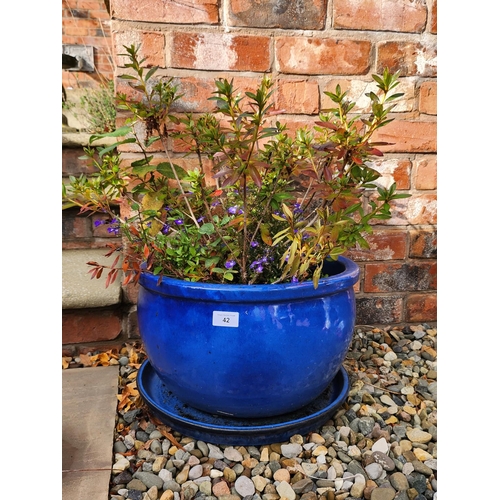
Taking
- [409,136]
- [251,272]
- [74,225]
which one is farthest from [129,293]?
[409,136]

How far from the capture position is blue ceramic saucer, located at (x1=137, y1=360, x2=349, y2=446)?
1.05 meters

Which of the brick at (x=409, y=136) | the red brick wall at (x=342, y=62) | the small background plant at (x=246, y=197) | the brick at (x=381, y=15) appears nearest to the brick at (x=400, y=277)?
the red brick wall at (x=342, y=62)

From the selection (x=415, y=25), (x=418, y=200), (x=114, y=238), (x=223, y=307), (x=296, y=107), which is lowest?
(x=223, y=307)

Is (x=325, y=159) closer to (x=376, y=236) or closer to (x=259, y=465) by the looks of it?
(x=376, y=236)

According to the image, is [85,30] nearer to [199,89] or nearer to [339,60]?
[199,89]

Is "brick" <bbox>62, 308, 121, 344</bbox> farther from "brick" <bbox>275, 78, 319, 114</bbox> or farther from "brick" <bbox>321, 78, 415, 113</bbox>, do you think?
"brick" <bbox>321, 78, 415, 113</bbox>

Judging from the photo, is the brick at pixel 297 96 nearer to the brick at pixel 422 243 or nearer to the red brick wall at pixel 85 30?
the brick at pixel 422 243

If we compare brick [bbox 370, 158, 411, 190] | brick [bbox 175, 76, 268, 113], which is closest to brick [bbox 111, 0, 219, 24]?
brick [bbox 175, 76, 268, 113]

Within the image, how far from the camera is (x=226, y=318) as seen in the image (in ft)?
3.17

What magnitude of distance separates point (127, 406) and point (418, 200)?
1.09 meters

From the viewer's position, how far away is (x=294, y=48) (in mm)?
1392

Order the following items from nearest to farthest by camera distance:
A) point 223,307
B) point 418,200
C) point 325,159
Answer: point 223,307
point 325,159
point 418,200

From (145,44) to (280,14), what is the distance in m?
0.39

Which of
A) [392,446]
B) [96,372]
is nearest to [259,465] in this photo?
[392,446]
